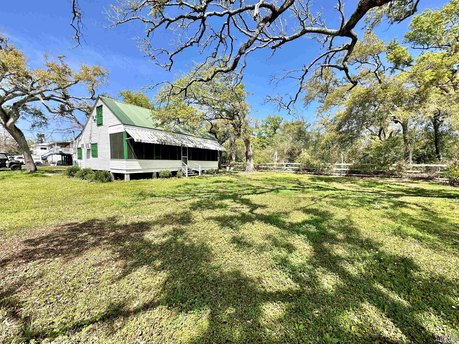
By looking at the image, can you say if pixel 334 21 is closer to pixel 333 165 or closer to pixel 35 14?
pixel 35 14

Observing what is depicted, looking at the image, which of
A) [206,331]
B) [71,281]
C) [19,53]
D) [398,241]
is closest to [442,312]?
[398,241]

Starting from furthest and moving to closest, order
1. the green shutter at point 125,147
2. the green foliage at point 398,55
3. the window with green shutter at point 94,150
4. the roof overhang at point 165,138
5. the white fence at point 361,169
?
the green foliage at point 398,55 < the window with green shutter at point 94,150 < the white fence at point 361,169 < the roof overhang at point 165,138 < the green shutter at point 125,147

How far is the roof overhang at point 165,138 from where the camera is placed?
13.0m

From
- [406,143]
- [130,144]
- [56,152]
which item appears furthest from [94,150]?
[56,152]

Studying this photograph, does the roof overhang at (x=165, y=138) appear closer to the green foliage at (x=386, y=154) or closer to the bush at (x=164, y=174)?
the bush at (x=164, y=174)

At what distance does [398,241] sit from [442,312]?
2166 mm

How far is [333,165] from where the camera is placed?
19344mm

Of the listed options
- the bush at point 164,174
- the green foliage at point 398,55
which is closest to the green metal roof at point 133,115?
the bush at point 164,174

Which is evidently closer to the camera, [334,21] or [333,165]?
[334,21]

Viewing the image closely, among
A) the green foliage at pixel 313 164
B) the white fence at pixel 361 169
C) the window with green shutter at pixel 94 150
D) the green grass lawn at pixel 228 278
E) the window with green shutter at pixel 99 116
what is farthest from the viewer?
the green foliage at pixel 313 164

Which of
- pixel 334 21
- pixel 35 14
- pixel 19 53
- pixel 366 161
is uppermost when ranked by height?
pixel 19 53

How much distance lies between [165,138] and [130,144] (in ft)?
9.35

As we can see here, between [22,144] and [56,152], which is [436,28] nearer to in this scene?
[22,144]

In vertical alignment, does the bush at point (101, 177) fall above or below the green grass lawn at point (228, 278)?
above
